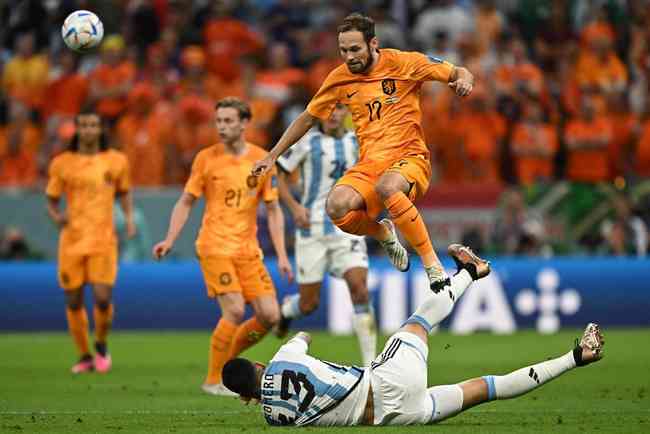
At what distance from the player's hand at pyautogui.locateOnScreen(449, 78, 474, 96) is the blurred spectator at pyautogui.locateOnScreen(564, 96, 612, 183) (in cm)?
1013

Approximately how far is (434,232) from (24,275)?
18.9ft

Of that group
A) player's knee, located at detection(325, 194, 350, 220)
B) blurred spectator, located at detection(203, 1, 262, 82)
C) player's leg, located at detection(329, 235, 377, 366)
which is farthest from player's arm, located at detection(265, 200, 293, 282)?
blurred spectator, located at detection(203, 1, 262, 82)

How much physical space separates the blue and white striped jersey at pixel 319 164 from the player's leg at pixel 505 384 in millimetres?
5205

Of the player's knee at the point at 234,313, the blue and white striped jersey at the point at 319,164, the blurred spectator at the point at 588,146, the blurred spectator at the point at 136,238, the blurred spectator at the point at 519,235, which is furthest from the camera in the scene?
the blurred spectator at the point at 588,146

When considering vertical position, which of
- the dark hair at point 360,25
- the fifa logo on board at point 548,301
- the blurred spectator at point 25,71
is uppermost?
the blurred spectator at point 25,71

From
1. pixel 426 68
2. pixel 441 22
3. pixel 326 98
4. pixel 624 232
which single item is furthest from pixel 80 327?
pixel 441 22

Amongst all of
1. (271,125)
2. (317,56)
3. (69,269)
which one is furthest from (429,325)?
(317,56)

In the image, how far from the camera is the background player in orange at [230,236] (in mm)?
12703

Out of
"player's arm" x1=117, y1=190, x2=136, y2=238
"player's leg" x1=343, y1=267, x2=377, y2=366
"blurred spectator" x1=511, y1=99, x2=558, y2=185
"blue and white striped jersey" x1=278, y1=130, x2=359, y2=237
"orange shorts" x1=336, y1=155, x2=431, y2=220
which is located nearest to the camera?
"orange shorts" x1=336, y1=155, x2=431, y2=220

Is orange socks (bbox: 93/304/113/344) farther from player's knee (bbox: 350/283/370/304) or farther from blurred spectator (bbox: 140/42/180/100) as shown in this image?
blurred spectator (bbox: 140/42/180/100)

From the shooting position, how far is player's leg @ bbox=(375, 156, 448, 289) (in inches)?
420

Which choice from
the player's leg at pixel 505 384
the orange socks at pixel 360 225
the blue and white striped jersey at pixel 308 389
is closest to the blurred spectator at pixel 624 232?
the orange socks at pixel 360 225

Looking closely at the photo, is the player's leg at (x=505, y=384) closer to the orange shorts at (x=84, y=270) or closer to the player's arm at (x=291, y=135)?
the player's arm at (x=291, y=135)

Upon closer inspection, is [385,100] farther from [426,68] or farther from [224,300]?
[224,300]
